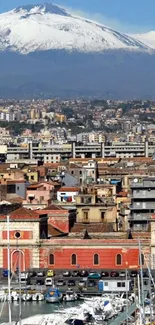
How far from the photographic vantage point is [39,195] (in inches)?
2410

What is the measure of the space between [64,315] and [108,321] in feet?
4.51

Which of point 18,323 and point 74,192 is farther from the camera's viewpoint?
point 74,192

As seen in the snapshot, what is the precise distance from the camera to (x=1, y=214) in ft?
159

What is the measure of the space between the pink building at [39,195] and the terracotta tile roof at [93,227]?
6468 mm

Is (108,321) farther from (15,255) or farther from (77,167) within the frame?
(77,167)

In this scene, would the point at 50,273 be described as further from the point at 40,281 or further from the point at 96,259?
the point at 96,259

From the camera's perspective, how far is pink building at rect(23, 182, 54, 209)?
56.8 m

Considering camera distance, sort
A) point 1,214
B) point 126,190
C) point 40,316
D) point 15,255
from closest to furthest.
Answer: point 40,316
point 15,255
point 1,214
point 126,190

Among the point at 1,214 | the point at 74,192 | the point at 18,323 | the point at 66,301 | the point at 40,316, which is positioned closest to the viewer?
the point at 18,323

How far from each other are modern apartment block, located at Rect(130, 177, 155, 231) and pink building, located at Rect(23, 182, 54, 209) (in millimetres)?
6168

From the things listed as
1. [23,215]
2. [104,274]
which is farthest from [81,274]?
[23,215]

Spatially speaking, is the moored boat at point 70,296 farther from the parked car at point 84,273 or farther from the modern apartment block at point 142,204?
the modern apartment block at point 142,204

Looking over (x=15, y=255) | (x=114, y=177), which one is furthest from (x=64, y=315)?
(x=114, y=177)

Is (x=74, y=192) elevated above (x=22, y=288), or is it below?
above
